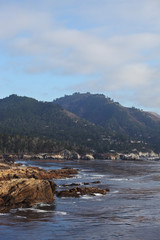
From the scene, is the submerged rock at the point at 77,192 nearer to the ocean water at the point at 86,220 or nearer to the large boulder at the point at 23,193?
the ocean water at the point at 86,220

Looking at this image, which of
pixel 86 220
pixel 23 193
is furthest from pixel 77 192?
pixel 86 220

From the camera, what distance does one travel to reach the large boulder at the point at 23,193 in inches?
1773

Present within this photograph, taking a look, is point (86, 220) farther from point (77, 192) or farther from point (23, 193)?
point (77, 192)

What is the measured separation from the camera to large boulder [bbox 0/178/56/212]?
148 ft

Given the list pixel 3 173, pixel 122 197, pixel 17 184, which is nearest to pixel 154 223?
pixel 122 197

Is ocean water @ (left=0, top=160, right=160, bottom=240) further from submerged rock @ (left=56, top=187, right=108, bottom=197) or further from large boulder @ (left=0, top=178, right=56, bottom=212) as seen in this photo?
submerged rock @ (left=56, top=187, right=108, bottom=197)

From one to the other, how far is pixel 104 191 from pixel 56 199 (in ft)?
36.0

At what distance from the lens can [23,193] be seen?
153ft

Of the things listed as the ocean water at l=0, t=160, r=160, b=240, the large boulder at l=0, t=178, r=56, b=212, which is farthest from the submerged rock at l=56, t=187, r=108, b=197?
the large boulder at l=0, t=178, r=56, b=212

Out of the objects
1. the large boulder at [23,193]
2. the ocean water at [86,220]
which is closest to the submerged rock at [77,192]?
the ocean water at [86,220]

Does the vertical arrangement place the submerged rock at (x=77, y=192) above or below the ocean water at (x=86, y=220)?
above

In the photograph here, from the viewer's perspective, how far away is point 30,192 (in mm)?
47219

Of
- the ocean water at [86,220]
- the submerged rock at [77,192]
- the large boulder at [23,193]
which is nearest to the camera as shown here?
the ocean water at [86,220]

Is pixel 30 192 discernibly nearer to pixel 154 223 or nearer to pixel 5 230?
pixel 5 230
